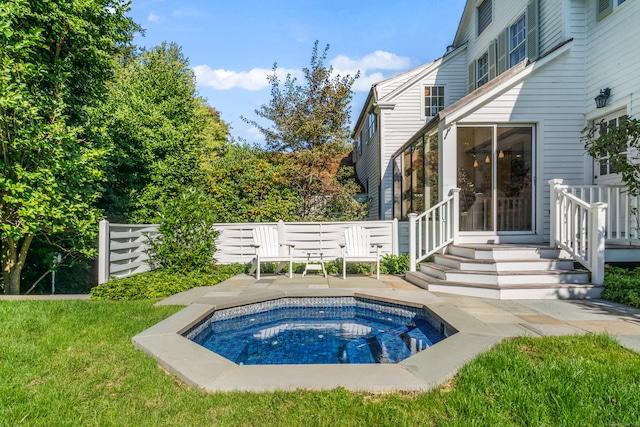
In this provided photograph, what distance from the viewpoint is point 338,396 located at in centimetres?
221

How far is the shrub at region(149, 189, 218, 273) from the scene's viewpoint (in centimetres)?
684

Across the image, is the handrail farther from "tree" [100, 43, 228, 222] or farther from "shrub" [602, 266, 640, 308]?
"tree" [100, 43, 228, 222]

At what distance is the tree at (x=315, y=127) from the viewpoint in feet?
34.2

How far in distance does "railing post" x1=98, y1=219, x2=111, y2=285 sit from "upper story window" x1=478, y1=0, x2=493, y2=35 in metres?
10.8

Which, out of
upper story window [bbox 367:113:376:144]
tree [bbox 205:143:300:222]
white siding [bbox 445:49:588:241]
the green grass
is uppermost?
upper story window [bbox 367:113:376:144]

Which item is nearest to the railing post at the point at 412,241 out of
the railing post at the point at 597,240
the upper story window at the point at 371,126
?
the railing post at the point at 597,240

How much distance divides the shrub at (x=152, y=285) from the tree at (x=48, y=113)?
3.43 feet

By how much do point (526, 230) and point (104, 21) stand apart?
841 centimetres

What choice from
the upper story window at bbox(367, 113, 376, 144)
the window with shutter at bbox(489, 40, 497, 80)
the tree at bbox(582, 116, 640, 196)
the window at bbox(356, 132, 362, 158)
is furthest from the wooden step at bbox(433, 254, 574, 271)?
the window at bbox(356, 132, 362, 158)

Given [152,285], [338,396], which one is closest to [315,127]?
[152,285]

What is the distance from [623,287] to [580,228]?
100 centimetres

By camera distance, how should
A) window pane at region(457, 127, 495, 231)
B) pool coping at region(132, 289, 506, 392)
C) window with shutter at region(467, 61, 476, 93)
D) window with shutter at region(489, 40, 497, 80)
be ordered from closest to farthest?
pool coping at region(132, 289, 506, 392) → window pane at region(457, 127, 495, 231) → window with shutter at region(489, 40, 497, 80) → window with shutter at region(467, 61, 476, 93)

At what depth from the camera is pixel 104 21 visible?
239 inches

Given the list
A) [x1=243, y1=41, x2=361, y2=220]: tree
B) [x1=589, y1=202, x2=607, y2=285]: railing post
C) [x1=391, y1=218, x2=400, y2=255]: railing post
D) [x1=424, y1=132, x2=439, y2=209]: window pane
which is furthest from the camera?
[x1=243, y1=41, x2=361, y2=220]: tree
